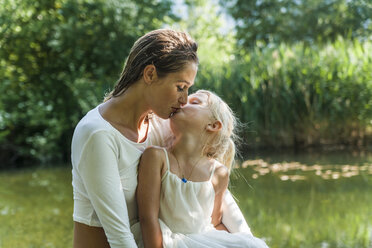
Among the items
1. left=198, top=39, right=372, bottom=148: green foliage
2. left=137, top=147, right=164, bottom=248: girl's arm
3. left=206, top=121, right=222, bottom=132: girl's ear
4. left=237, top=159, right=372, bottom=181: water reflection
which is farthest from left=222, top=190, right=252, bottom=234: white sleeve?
left=198, top=39, right=372, bottom=148: green foliage

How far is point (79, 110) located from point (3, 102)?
1502mm

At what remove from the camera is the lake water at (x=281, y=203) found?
3.53 metres

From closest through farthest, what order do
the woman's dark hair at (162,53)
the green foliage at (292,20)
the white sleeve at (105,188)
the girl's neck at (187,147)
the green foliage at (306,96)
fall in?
the white sleeve at (105,188) → the woman's dark hair at (162,53) → the girl's neck at (187,147) → the green foliage at (306,96) → the green foliage at (292,20)

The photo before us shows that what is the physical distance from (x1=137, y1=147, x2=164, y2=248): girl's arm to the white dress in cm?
4

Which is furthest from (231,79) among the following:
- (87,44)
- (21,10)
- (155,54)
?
(155,54)

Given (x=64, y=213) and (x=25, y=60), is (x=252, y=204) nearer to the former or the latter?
(x=64, y=213)

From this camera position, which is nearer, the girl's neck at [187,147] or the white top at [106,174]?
the white top at [106,174]

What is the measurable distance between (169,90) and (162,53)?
14 centimetres

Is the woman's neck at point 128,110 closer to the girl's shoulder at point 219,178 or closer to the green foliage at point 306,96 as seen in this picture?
the girl's shoulder at point 219,178

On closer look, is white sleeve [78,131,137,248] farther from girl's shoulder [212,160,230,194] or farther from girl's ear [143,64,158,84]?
girl's shoulder [212,160,230,194]

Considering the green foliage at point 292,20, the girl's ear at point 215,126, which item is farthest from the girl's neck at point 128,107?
the green foliage at point 292,20

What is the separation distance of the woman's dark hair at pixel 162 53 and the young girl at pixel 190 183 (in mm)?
229

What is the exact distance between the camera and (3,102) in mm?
9516

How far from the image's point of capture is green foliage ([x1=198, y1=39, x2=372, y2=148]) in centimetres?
833
